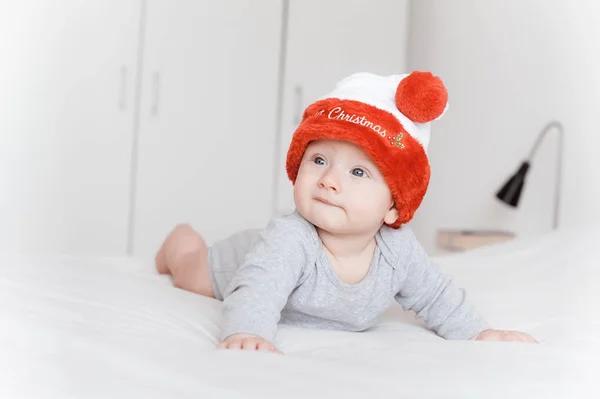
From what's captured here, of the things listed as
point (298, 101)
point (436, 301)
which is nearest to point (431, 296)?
point (436, 301)

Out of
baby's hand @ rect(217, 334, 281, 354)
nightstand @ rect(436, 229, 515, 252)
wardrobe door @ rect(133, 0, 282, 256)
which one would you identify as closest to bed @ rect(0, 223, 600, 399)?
baby's hand @ rect(217, 334, 281, 354)

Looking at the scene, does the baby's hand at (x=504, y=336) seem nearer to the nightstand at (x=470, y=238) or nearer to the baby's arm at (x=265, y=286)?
the baby's arm at (x=265, y=286)

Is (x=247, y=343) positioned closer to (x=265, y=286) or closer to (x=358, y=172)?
(x=265, y=286)

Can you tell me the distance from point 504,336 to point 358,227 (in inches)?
9.7

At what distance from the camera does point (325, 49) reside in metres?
2.98

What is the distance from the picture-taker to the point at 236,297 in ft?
2.83

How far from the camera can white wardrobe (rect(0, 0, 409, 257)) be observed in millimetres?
2492

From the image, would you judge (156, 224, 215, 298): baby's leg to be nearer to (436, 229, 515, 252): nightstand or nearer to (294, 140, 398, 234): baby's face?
(294, 140, 398, 234): baby's face

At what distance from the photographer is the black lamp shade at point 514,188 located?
2.10 m

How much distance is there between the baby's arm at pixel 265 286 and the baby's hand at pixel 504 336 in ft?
0.88

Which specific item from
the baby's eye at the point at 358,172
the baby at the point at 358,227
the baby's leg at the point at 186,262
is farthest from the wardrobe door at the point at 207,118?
the baby's eye at the point at 358,172

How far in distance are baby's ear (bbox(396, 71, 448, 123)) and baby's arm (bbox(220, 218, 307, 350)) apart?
0.23 meters

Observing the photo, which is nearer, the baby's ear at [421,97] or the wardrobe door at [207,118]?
the baby's ear at [421,97]

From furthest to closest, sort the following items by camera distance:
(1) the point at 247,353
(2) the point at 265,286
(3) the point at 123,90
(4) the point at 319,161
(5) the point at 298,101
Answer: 1. (5) the point at 298,101
2. (3) the point at 123,90
3. (4) the point at 319,161
4. (2) the point at 265,286
5. (1) the point at 247,353
